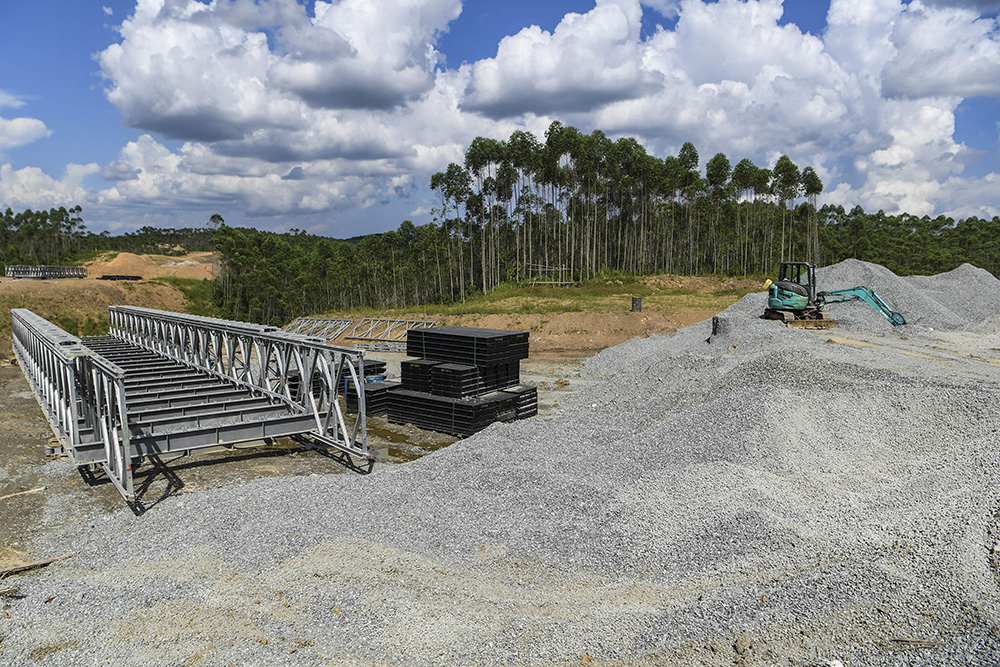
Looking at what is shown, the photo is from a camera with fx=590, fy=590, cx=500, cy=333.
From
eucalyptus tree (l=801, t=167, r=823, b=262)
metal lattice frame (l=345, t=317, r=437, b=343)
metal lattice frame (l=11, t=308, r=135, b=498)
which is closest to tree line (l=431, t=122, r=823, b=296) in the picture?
eucalyptus tree (l=801, t=167, r=823, b=262)

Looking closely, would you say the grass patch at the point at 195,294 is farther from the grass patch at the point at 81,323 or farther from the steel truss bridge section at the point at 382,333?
the steel truss bridge section at the point at 382,333

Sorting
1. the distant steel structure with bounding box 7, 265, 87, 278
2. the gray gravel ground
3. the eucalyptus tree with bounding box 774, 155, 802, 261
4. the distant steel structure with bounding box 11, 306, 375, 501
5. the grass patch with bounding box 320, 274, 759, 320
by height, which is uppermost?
the eucalyptus tree with bounding box 774, 155, 802, 261

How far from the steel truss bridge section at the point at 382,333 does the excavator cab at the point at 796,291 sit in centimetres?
1646

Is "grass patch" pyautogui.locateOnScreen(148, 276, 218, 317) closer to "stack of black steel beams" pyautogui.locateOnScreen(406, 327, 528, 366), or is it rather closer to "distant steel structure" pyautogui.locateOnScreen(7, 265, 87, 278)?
"distant steel structure" pyautogui.locateOnScreen(7, 265, 87, 278)

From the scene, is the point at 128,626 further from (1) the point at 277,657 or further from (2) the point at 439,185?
(2) the point at 439,185

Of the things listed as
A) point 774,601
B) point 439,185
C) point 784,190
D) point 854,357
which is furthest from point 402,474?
point 784,190

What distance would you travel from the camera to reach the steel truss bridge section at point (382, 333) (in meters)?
32.1

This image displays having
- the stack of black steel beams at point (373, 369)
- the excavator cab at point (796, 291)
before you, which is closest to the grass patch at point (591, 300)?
the excavator cab at point (796, 291)

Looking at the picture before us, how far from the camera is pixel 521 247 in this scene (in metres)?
81.6

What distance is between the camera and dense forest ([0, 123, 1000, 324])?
6681 cm

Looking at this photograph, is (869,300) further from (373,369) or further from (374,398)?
(374,398)

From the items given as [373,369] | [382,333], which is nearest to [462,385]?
[373,369]

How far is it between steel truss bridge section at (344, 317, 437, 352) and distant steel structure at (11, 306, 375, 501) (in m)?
11.7

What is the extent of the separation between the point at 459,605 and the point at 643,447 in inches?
228
